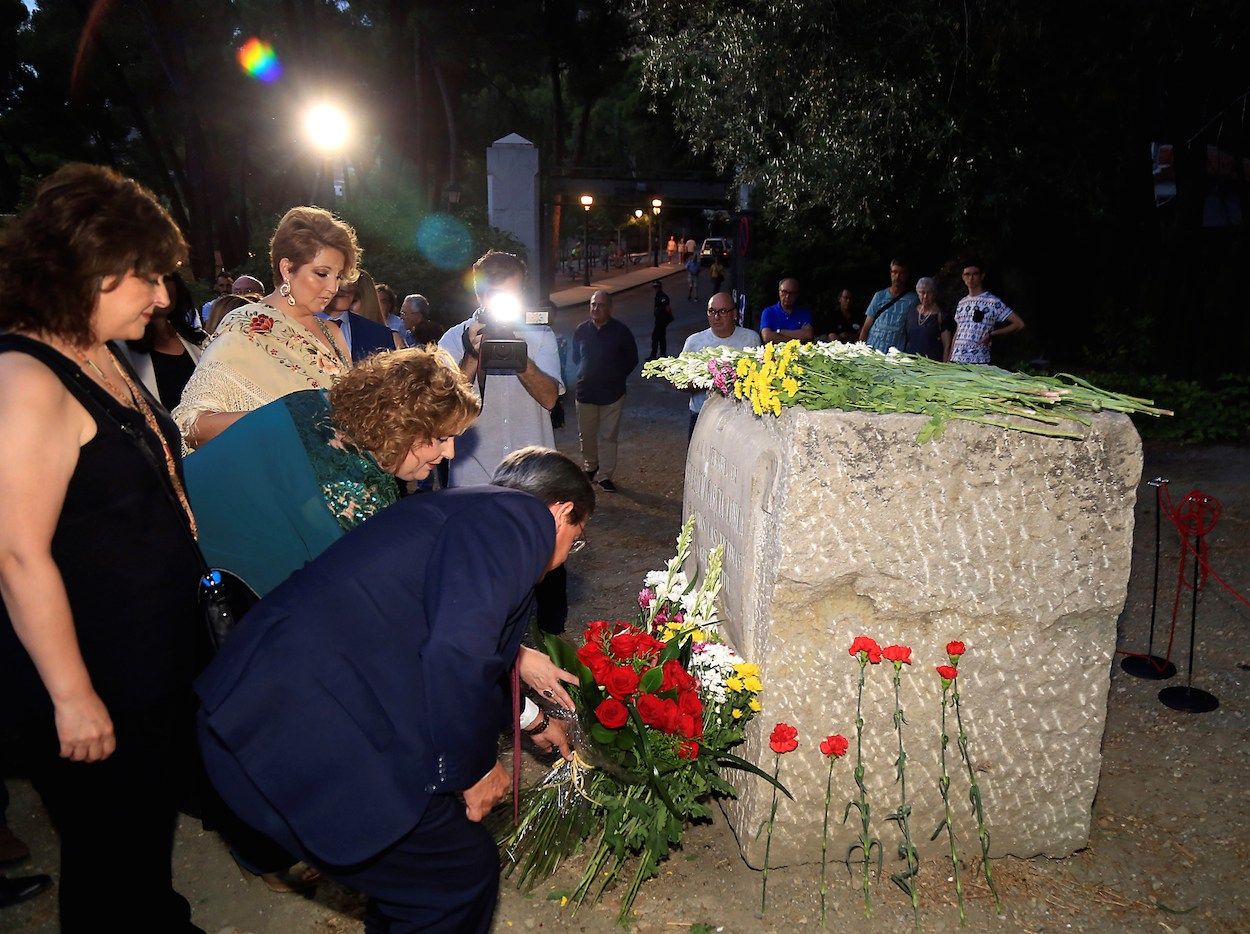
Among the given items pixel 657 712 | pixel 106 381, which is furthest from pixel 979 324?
pixel 106 381

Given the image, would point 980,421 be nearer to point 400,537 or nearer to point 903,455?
point 903,455

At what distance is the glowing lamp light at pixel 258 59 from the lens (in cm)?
2816

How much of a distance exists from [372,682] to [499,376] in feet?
10.3

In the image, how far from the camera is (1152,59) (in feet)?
30.9

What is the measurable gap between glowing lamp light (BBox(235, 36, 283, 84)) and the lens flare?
14.8 m

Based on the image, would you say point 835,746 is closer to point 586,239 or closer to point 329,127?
point 329,127

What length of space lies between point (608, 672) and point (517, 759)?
37 centimetres

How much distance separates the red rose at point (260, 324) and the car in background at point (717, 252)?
78.1 feet

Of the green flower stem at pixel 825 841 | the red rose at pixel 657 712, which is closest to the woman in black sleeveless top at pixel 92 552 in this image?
the red rose at pixel 657 712

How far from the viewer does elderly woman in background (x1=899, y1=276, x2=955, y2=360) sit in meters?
7.74

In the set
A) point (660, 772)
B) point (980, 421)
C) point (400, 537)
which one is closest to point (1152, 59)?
point (980, 421)

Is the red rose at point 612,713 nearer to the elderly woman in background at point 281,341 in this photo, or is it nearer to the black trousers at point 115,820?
the black trousers at point 115,820

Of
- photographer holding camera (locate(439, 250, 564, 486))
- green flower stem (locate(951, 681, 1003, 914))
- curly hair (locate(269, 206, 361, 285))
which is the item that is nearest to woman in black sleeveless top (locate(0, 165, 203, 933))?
curly hair (locate(269, 206, 361, 285))

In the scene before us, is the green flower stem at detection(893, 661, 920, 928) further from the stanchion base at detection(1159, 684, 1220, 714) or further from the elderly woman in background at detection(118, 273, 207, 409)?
the elderly woman in background at detection(118, 273, 207, 409)
